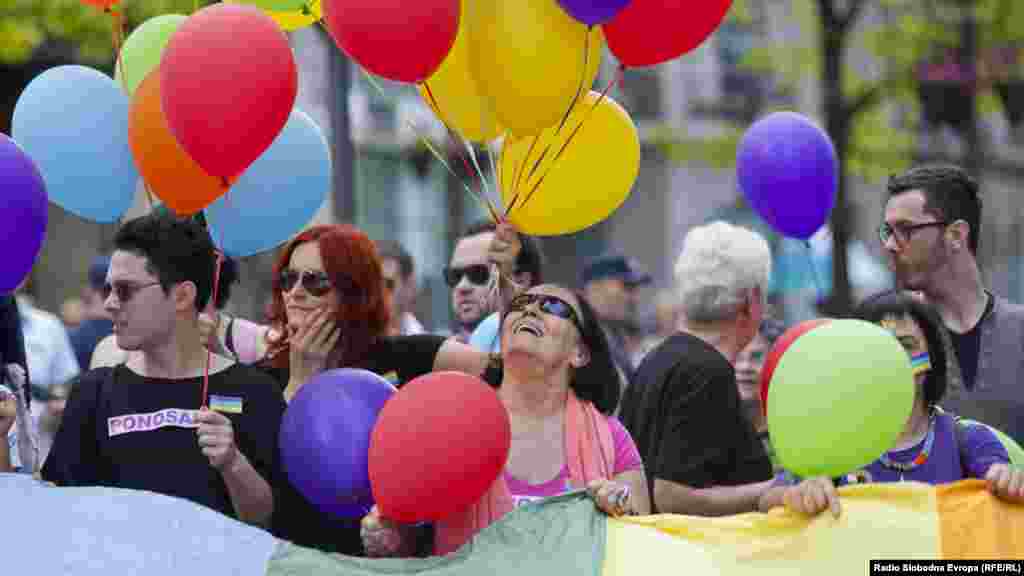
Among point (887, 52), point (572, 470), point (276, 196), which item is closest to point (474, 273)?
point (276, 196)

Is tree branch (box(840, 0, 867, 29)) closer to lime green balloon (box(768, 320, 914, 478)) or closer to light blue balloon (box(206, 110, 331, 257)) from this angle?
→ light blue balloon (box(206, 110, 331, 257))

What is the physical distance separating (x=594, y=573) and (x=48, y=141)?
2213mm

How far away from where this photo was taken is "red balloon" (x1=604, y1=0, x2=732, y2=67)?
15.6 ft

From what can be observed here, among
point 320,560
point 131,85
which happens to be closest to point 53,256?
point 131,85

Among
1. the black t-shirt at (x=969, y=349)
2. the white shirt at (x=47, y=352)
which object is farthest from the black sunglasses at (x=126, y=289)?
the white shirt at (x=47, y=352)

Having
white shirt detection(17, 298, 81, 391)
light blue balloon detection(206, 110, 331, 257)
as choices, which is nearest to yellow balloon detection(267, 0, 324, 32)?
light blue balloon detection(206, 110, 331, 257)

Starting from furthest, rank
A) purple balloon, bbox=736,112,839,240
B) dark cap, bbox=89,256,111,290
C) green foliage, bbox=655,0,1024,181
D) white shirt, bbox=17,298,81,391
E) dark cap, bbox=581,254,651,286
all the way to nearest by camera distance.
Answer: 1. green foliage, bbox=655,0,1024,181
2. dark cap, bbox=581,254,651,286
3. white shirt, bbox=17,298,81,391
4. dark cap, bbox=89,256,111,290
5. purple balloon, bbox=736,112,839,240

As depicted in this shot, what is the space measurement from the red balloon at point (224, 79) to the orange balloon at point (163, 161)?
33 cm

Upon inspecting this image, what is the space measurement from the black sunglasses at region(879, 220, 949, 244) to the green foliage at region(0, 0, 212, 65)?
30.6 ft

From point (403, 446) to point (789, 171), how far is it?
240cm

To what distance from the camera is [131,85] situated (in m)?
5.33

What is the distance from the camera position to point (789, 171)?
20.0 feet

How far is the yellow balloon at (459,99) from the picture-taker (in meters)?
5.14

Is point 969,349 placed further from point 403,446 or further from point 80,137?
point 80,137
